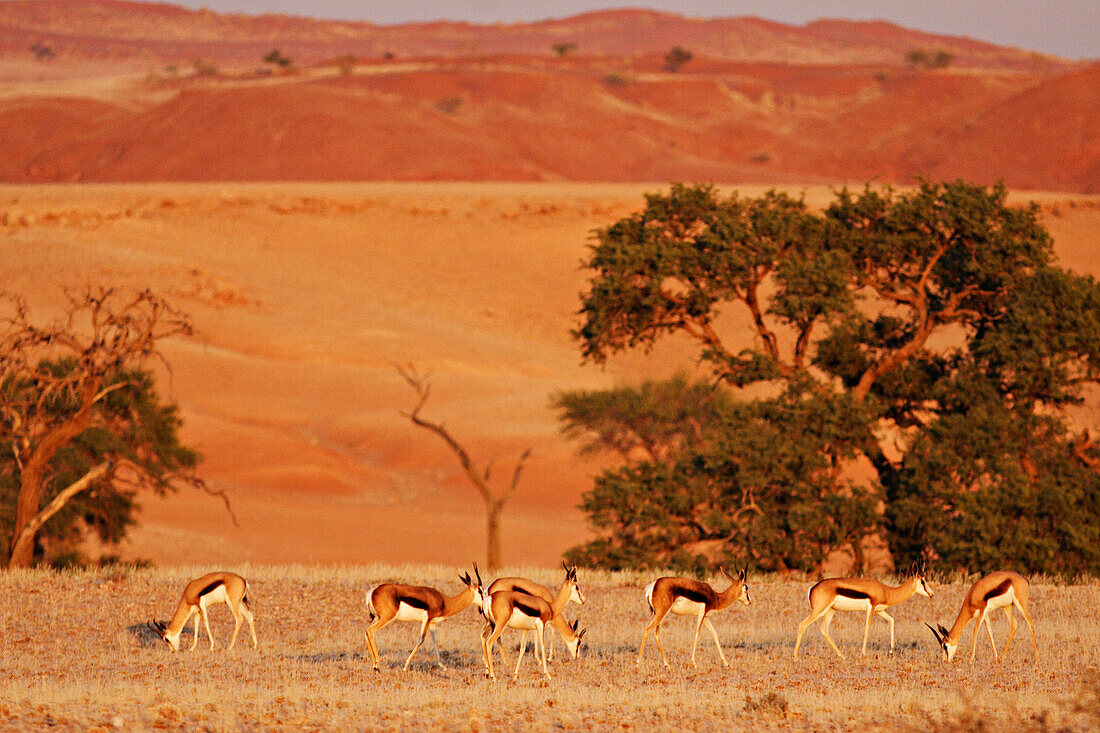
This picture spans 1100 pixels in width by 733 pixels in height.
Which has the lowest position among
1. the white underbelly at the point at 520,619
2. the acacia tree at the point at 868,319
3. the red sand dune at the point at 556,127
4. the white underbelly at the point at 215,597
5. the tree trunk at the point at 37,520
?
the tree trunk at the point at 37,520

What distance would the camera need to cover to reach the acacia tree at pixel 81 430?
64.3ft

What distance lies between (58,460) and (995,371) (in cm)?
2014

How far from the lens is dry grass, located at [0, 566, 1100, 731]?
9547 millimetres

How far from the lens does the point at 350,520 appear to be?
38031 mm

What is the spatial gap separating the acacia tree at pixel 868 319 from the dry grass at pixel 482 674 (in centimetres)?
414

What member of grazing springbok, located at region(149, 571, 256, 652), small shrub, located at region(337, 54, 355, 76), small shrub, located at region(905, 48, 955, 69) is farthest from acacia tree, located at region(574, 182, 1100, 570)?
small shrub, located at region(905, 48, 955, 69)

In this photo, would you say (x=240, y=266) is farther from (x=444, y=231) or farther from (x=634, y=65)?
(x=634, y=65)

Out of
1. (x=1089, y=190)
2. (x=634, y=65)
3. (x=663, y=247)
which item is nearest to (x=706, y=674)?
(x=663, y=247)

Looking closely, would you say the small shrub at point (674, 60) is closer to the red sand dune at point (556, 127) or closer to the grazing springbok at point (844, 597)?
the red sand dune at point (556, 127)

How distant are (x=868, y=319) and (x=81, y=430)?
14.1m

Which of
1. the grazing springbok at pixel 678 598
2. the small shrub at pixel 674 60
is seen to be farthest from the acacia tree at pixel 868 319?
the small shrub at pixel 674 60

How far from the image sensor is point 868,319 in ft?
77.3

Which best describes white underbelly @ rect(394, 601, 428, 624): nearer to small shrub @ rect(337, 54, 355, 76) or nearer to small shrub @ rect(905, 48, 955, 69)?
small shrub @ rect(337, 54, 355, 76)

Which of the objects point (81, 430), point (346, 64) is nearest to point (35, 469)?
point (81, 430)
